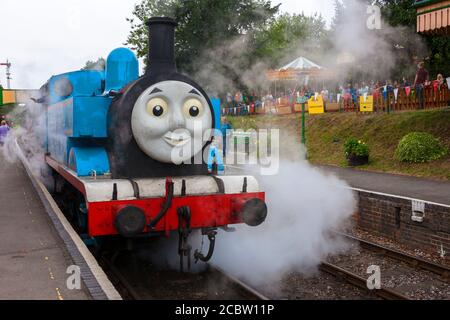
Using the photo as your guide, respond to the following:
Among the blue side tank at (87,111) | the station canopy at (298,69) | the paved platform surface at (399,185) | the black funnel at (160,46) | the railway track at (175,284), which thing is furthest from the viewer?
the station canopy at (298,69)

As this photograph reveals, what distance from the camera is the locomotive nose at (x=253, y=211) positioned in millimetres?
5258

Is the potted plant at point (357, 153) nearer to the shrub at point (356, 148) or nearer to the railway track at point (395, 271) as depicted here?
the shrub at point (356, 148)

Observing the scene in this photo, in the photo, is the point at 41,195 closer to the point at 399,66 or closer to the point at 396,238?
the point at 396,238

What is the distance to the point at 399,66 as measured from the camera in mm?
18047

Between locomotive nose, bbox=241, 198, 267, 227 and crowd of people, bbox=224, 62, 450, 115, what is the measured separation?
6.71 meters

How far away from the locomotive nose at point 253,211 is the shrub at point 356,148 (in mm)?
7786

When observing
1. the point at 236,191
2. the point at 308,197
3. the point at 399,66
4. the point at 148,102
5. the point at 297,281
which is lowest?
the point at 297,281

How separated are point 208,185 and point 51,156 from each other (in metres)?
4.00

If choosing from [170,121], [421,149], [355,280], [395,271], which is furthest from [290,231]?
[421,149]

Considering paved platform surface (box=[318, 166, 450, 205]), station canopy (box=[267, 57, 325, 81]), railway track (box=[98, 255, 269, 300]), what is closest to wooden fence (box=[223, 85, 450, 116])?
station canopy (box=[267, 57, 325, 81])

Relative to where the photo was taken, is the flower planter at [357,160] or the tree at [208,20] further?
the flower planter at [357,160]

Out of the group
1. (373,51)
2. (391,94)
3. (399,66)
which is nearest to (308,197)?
(391,94)

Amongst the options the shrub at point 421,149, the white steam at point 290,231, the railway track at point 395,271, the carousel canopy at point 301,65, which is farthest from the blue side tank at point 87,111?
the shrub at point 421,149
